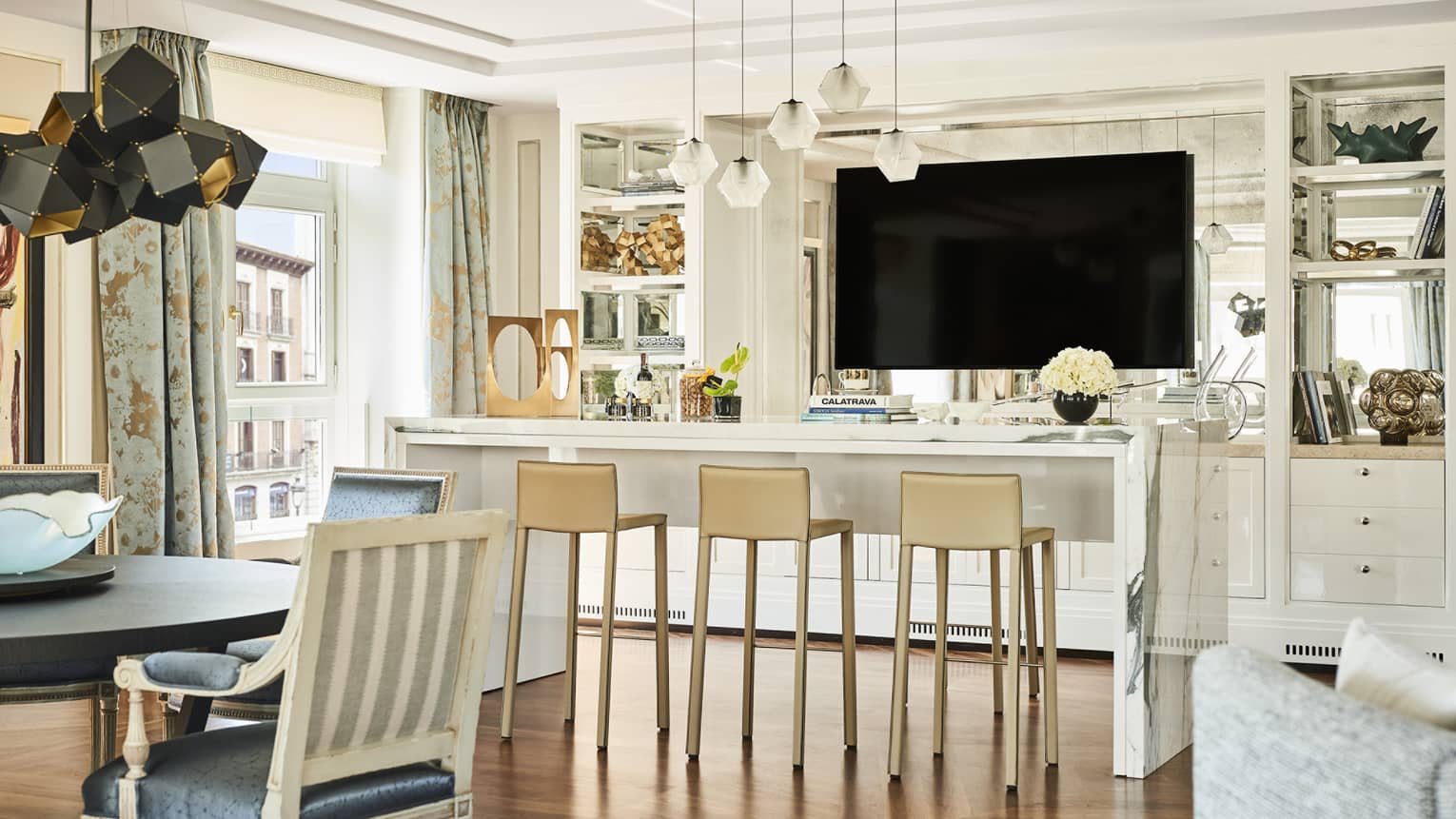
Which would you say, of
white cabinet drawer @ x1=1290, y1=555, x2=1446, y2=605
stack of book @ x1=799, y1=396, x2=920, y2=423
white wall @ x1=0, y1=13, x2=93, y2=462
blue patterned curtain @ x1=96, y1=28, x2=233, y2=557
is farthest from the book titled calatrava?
white wall @ x1=0, y1=13, x2=93, y2=462

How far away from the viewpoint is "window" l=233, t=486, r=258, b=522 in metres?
6.56

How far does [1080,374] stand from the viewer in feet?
14.6

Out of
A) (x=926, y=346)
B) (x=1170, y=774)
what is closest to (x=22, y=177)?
(x=1170, y=774)

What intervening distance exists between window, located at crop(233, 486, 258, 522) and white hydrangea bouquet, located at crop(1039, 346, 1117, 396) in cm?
370

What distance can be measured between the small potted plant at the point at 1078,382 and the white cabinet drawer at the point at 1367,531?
5.87 ft

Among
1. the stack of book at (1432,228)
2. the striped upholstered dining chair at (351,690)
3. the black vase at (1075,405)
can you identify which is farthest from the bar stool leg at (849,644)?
the stack of book at (1432,228)

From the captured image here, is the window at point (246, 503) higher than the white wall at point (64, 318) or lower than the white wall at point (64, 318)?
lower

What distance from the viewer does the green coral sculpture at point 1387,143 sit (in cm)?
589

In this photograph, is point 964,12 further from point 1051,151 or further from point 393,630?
point 393,630

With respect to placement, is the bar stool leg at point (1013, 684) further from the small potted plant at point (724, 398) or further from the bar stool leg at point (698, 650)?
the small potted plant at point (724, 398)

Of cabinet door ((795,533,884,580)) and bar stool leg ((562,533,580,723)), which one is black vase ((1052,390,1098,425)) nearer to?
bar stool leg ((562,533,580,723))

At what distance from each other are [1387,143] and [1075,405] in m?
2.35

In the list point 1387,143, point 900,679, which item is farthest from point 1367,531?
point 900,679

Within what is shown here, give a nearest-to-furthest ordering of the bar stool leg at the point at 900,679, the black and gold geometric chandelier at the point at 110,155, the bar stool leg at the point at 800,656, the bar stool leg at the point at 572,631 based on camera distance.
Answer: the black and gold geometric chandelier at the point at 110,155
the bar stool leg at the point at 900,679
the bar stool leg at the point at 800,656
the bar stool leg at the point at 572,631
